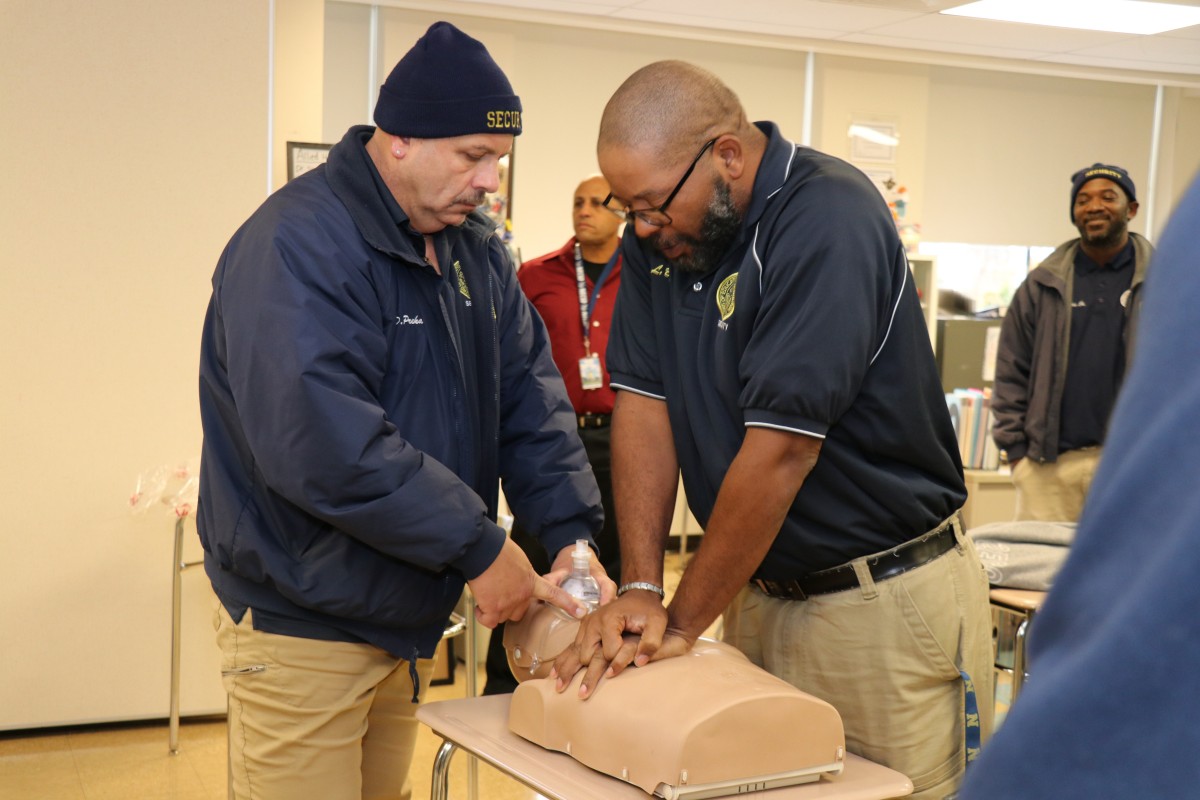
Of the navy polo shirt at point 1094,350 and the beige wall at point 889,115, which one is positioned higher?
the beige wall at point 889,115

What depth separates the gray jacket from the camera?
455 cm

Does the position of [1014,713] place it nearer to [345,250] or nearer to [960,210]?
[345,250]

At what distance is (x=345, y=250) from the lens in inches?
72.2

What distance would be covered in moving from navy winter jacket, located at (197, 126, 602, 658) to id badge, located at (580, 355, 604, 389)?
1966mm

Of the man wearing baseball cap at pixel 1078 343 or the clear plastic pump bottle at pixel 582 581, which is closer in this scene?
the clear plastic pump bottle at pixel 582 581

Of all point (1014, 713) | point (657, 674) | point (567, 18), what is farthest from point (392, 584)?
point (567, 18)

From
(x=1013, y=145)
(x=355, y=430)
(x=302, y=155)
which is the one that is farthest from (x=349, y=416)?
(x=1013, y=145)

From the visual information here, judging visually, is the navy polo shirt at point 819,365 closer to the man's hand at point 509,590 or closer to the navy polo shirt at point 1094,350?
the man's hand at point 509,590

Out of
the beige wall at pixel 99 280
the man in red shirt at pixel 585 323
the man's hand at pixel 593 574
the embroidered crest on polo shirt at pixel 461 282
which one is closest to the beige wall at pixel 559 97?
the man in red shirt at pixel 585 323

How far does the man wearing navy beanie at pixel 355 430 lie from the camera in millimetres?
1729

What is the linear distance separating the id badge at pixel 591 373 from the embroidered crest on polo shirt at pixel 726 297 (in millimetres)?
2284

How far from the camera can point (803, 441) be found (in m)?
1.64

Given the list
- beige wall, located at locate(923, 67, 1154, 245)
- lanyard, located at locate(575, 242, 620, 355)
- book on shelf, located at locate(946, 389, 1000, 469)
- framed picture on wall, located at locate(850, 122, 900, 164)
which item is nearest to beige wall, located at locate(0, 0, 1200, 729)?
lanyard, located at locate(575, 242, 620, 355)

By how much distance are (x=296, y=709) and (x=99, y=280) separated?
2.02m
